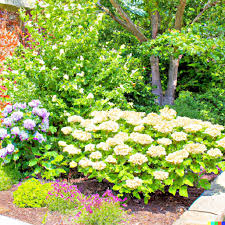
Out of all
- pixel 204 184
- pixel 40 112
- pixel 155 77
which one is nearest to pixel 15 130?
pixel 40 112

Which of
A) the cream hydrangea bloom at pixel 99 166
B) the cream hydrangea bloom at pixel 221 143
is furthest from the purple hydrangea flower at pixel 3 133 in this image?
the cream hydrangea bloom at pixel 221 143

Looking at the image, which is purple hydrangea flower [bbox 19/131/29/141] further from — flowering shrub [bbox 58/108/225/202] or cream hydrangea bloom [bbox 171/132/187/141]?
cream hydrangea bloom [bbox 171/132/187/141]

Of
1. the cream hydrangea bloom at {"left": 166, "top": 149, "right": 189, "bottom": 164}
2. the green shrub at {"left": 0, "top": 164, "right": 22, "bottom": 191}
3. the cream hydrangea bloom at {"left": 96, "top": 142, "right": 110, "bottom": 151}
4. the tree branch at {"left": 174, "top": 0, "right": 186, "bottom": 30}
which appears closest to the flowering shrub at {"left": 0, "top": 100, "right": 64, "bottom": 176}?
the green shrub at {"left": 0, "top": 164, "right": 22, "bottom": 191}

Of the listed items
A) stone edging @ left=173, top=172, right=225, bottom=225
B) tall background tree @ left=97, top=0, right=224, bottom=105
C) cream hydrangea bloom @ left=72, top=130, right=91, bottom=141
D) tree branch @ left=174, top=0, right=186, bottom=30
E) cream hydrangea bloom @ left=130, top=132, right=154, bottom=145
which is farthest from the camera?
tree branch @ left=174, top=0, right=186, bottom=30

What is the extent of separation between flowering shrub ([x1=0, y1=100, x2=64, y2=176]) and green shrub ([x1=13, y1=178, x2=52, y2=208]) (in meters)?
0.62

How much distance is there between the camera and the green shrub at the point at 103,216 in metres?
2.81

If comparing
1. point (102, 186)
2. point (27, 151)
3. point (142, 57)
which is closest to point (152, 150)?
point (102, 186)

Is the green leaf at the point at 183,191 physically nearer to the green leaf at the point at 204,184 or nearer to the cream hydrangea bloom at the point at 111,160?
the green leaf at the point at 204,184

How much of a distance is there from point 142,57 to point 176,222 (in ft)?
19.2

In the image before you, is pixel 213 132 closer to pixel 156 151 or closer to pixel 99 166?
pixel 156 151

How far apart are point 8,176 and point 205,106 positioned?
14.1 ft

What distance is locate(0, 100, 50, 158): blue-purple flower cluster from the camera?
12.7 feet

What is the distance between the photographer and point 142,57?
26.4ft

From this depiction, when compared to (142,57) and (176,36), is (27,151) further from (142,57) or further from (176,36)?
(142,57)
